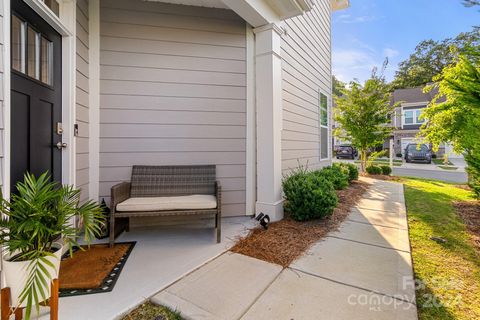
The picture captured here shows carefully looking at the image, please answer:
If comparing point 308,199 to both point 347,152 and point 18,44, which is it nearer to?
point 18,44

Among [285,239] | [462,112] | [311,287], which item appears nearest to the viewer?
[311,287]

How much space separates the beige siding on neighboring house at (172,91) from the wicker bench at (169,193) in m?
0.19

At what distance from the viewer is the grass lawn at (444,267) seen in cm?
167

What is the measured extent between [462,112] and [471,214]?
7.35ft

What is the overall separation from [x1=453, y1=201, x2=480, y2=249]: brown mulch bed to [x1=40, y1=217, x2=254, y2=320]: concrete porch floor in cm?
297

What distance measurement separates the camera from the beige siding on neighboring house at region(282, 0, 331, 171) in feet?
14.7

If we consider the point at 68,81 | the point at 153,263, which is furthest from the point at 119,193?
the point at 68,81

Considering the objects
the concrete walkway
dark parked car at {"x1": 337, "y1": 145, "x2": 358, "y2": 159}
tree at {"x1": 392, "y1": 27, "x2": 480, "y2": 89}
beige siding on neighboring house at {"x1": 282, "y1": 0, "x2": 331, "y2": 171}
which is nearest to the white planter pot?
the concrete walkway

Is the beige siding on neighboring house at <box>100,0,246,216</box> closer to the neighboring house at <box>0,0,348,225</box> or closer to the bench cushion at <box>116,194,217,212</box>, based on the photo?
the neighboring house at <box>0,0,348,225</box>

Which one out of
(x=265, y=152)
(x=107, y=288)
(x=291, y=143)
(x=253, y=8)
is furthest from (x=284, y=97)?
(x=107, y=288)

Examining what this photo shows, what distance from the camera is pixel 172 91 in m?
3.34

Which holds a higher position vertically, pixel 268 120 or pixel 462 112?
pixel 462 112

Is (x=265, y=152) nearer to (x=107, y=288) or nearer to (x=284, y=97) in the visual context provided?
(x=284, y=97)

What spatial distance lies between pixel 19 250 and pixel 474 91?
391 cm
